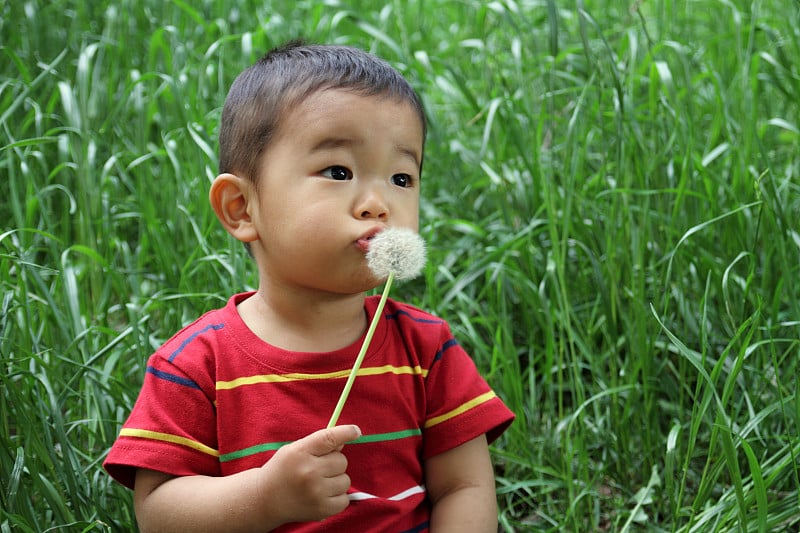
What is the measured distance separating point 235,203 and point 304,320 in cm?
22

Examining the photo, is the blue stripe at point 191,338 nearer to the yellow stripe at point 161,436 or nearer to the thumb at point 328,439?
the yellow stripe at point 161,436

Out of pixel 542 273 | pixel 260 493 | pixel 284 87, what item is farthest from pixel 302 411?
pixel 542 273

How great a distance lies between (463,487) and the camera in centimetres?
149

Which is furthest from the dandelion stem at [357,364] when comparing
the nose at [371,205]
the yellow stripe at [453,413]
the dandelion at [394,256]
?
the yellow stripe at [453,413]

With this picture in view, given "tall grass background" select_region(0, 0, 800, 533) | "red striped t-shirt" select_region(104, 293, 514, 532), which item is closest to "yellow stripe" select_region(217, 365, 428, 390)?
"red striped t-shirt" select_region(104, 293, 514, 532)

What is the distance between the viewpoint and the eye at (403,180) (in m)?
1.37

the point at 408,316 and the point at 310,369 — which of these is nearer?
the point at 310,369

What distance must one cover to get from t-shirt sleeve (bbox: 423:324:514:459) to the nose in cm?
33

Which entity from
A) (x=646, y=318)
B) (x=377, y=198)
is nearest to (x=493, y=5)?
(x=646, y=318)

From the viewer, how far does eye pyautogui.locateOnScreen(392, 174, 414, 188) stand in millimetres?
1372

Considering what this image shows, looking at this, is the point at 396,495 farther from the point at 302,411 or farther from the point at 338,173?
the point at 338,173

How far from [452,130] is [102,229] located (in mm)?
1199

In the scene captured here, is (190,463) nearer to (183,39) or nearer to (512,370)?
(512,370)

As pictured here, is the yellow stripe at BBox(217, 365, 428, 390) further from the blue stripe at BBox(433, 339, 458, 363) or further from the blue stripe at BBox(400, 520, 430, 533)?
the blue stripe at BBox(400, 520, 430, 533)
